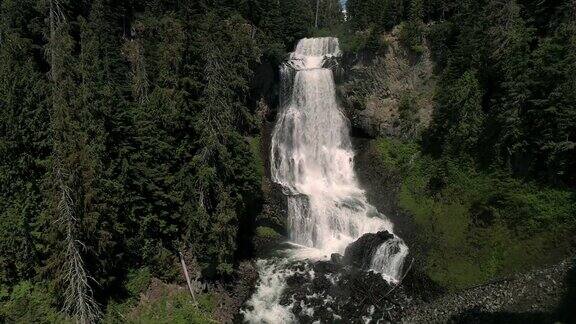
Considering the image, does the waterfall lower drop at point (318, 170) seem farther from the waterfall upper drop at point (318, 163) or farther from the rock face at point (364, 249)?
the rock face at point (364, 249)

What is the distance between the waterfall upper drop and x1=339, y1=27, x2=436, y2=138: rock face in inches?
78.7

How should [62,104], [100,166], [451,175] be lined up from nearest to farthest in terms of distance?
[62,104] < [100,166] < [451,175]

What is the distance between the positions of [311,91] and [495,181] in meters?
19.1

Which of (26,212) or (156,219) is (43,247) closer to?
(26,212)

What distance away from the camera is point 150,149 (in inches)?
915

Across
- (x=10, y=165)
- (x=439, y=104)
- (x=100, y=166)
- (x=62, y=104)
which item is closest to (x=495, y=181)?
(x=439, y=104)

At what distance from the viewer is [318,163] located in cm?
3891

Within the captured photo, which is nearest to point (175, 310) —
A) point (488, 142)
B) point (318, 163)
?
point (318, 163)

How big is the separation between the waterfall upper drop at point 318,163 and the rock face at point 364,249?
1.48 m

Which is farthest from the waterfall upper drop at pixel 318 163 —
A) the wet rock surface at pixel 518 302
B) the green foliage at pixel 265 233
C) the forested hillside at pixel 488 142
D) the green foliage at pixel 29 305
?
the green foliage at pixel 29 305

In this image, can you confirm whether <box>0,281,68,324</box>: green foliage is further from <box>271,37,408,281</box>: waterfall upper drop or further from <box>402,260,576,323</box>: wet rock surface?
<box>402,260,576,323</box>: wet rock surface

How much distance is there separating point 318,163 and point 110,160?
21.9 meters

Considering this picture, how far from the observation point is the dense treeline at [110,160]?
59.8 feet

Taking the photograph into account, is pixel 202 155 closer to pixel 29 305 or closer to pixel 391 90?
pixel 29 305
